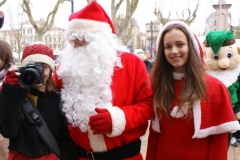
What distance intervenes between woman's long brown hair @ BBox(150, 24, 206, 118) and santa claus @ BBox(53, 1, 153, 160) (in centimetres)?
12

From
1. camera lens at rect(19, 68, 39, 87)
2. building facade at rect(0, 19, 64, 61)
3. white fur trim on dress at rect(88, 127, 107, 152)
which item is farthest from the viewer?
building facade at rect(0, 19, 64, 61)

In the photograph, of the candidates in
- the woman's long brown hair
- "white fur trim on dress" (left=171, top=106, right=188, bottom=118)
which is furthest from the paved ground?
"white fur trim on dress" (left=171, top=106, right=188, bottom=118)

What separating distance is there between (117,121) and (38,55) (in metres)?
0.78

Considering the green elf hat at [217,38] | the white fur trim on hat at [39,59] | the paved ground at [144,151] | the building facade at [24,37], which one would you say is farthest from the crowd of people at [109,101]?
the building facade at [24,37]

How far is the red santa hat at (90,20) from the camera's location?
2457 millimetres

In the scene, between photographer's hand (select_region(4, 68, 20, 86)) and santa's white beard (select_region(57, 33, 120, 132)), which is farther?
santa's white beard (select_region(57, 33, 120, 132))

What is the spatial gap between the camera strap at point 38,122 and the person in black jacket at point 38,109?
1.3 inches

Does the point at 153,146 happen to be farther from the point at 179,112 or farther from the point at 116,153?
the point at 179,112

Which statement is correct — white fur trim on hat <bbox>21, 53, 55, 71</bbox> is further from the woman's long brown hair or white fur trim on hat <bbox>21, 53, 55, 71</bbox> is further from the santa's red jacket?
the woman's long brown hair

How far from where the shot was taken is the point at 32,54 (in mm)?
2365

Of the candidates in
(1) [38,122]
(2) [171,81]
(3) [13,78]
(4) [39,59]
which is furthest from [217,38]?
(3) [13,78]

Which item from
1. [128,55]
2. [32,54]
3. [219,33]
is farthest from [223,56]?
[32,54]

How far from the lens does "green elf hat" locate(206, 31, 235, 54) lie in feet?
12.7

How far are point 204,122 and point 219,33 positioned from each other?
6.89ft
